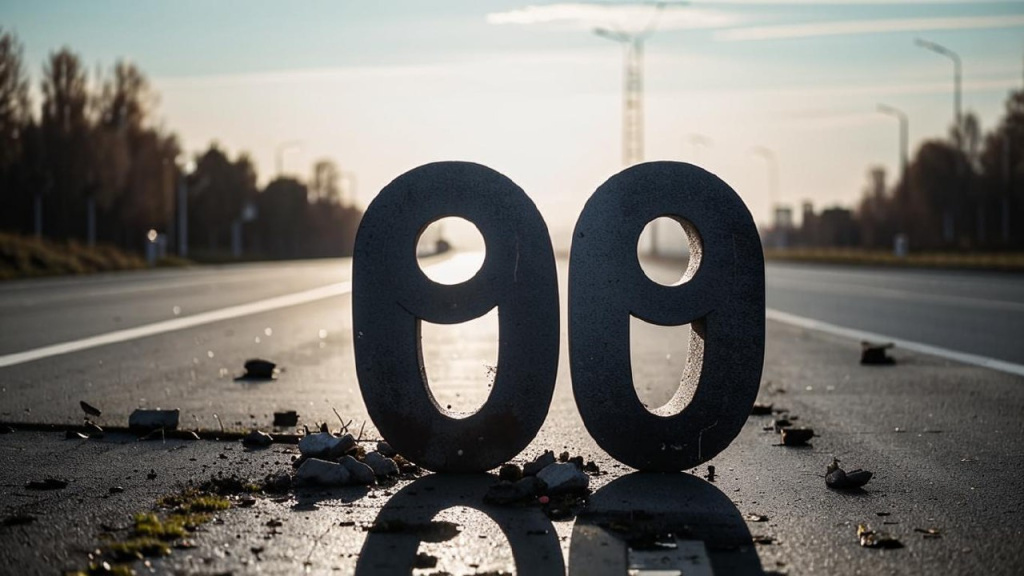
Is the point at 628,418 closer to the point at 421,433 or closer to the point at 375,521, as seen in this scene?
the point at 421,433

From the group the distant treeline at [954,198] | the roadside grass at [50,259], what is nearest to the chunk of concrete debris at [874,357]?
the roadside grass at [50,259]

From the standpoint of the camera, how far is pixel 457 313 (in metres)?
5.89

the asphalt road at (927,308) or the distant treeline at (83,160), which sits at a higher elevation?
the distant treeline at (83,160)

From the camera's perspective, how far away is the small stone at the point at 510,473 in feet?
19.0

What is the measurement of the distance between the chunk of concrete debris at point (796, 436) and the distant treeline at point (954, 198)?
262 ft

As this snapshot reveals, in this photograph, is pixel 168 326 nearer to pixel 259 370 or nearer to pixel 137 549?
pixel 259 370

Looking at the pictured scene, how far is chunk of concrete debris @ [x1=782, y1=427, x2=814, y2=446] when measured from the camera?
7000mm

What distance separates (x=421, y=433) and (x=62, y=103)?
6637 cm

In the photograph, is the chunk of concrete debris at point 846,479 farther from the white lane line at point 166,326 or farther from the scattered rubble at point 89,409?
the white lane line at point 166,326

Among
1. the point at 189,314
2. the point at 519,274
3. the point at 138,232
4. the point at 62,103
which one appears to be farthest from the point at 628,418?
the point at 138,232

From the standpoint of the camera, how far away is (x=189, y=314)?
18922 millimetres

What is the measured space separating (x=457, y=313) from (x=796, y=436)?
2.42m

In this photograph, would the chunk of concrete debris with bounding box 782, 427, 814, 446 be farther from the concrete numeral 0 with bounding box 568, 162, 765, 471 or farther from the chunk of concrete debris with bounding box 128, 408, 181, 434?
the chunk of concrete debris with bounding box 128, 408, 181, 434

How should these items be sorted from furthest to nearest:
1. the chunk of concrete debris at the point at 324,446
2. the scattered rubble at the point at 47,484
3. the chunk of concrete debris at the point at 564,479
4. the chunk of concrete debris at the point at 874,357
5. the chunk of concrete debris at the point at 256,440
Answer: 1. the chunk of concrete debris at the point at 874,357
2. the chunk of concrete debris at the point at 256,440
3. the chunk of concrete debris at the point at 324,446
4. the scattered rubble at the point at 47,484
5. the chunk of concrete debris at the point at 564,479
